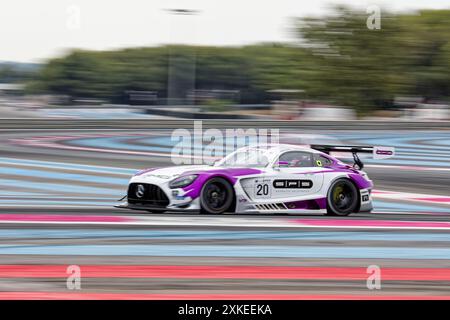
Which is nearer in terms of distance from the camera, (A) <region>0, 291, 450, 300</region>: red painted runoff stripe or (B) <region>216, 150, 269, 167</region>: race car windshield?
(A) <region>0, 291, 450, 300</region>: red painted runoff stripe

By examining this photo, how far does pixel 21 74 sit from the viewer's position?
105000 mm

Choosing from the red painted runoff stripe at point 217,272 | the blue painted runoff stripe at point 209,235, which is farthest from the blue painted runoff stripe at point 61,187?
the red painted runoff stripe at point 217,272

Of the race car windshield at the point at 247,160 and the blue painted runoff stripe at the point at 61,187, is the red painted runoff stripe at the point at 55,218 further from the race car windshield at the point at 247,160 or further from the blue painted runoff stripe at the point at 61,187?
the blue painted runoff stripe at the point at 61,187

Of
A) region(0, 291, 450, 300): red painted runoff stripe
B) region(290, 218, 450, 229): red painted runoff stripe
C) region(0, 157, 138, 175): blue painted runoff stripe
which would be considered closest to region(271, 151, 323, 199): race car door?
region(290, 218, 450, 229): red painted runoff stripe

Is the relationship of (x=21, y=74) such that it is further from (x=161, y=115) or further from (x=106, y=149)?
(x=106, y=149)

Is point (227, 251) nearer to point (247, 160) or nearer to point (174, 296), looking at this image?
point (174, 296)

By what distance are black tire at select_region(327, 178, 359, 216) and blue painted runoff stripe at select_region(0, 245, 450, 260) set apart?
2.83m

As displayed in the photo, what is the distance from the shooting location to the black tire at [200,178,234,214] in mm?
11617

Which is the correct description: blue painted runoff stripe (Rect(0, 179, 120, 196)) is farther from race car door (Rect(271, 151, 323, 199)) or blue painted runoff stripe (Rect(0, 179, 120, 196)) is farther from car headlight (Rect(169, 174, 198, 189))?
race car door (Rect(271, 151, 323, 199))

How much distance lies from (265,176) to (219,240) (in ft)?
8.16

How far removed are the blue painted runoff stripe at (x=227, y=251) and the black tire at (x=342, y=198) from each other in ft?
9.28

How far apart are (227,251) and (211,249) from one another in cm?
18

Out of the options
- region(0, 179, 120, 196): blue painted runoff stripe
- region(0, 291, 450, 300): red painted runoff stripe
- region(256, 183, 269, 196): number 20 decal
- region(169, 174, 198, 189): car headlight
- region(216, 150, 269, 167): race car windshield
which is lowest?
region(0, 291, 450, 300): red painted runoff stripe
